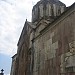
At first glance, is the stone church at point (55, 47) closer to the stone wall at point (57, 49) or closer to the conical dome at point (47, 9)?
the stone wall at point (57, 49)

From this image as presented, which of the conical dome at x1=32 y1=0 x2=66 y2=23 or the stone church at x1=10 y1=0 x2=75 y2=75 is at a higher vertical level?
the conical dome at x1=32 y1=0 x2=66 y2=23

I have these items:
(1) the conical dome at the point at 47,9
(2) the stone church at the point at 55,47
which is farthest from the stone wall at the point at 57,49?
(1) the conical dome at the point at 47,9

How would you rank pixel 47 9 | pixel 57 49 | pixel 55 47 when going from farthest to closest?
pixel 47 9 < pixel 55 47 < pixel 57 49

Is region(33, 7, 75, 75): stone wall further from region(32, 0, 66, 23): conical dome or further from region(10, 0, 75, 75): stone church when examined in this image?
region(32, 0, 66, 23): conical dome

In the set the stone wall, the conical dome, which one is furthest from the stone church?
the conical dome

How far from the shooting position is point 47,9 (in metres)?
14.3

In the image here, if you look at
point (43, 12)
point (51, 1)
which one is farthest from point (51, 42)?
point (51, 1)

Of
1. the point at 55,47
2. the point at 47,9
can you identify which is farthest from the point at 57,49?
the point at 47,9

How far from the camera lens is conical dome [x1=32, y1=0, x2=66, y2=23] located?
14.0 metres

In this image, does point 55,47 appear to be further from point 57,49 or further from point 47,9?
point 47,9

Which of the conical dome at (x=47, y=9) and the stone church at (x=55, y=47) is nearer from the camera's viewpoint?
the stone church at (x=55, y=47)

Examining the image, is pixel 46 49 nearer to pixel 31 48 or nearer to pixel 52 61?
pixel 52 61

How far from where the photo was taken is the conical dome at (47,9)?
46.1ft

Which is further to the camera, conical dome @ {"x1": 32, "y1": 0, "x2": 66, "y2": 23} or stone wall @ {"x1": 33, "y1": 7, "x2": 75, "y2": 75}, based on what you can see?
conical dome @ {"x1": 32, "y1": 0, "x2": 66, "y2": 23}
